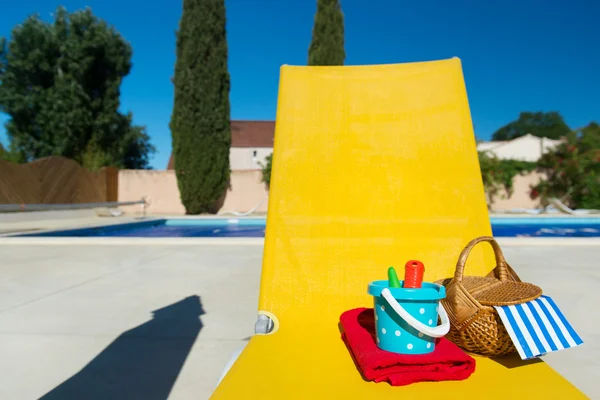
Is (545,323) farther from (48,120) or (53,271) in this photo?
(48,120)

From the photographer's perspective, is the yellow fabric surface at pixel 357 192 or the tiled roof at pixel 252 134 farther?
the tiled roof at pixel 252 134

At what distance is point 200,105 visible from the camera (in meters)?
12.6

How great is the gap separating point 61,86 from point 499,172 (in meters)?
16.5

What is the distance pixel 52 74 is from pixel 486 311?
19.1 meters

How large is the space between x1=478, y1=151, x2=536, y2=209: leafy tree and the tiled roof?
13.1 m

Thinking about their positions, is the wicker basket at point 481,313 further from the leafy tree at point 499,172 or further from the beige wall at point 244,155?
the beige wall at point 244,155

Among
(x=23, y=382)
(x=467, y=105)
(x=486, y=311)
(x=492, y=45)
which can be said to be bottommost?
(x=23, y=382)

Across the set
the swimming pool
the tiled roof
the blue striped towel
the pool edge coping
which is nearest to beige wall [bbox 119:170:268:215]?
the swimming pool

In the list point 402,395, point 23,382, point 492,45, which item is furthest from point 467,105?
point 492,45

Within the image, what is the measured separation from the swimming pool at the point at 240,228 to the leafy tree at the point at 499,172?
3658mm

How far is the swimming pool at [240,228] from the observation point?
8.35 metres

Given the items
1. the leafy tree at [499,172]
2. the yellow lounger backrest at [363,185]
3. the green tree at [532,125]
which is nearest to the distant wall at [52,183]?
the yellow lounger backrest at [363,185]

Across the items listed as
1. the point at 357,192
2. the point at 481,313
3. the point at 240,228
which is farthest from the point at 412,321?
the point at 240,228

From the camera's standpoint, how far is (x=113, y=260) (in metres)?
4.28
